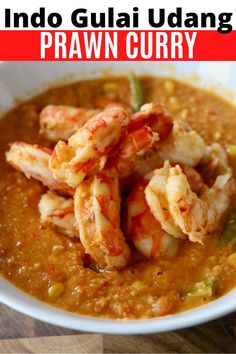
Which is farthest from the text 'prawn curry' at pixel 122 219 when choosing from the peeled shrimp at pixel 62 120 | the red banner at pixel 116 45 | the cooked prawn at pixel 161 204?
the red banner at pixel 116 45

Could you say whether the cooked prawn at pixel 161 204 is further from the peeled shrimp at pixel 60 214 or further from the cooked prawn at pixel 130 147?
the peeled shrimp at pixel 60 214

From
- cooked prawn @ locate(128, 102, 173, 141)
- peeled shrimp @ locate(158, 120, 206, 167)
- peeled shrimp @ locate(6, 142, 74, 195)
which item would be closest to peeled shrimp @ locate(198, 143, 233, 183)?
peeled shrimp @ locate(158, 120, 206, 167)

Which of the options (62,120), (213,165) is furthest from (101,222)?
(62,120)

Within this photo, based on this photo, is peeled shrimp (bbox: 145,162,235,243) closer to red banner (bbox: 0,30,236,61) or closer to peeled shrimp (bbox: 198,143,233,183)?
peeled shrimp (bbox: 198,143,233,183)

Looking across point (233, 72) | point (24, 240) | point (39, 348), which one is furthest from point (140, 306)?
point (233, 72)

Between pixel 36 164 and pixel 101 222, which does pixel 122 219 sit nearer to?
pixel 101 222

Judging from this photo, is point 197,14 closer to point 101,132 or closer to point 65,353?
point 101,132
